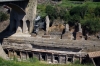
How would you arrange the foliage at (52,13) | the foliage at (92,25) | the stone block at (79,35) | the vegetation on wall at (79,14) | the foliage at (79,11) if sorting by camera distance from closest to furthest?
the stone block at (79,35) → the foliage at (92,25) → the vegetation on wall at (79,14) → the foliage at (79,11) → the foliage at (52,13)

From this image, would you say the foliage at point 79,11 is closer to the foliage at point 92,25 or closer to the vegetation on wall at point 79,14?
the vegetation on wall at point 79,14

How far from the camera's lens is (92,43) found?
86.3 feet

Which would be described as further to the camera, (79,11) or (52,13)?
(52,13)

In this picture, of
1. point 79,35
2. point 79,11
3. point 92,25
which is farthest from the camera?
point 79,11

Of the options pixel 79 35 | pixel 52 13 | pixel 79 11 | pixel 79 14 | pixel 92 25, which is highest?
pixel 79 11

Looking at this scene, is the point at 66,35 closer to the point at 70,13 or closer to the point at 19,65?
the point at 70,13

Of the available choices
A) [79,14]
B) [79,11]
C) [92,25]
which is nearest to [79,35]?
[92,25]

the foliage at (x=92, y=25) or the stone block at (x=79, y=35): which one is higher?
the foliage at (x=92, y=25)

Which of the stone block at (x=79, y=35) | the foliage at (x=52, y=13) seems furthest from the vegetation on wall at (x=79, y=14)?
the stone block at (x=79, y=35)

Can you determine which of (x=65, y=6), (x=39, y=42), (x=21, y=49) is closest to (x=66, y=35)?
(x=39, y=42)

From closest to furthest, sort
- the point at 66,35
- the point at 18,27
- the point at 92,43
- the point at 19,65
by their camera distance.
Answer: the point at 19,65, the point at 92,43, the point at 66,35, the point at 18,27

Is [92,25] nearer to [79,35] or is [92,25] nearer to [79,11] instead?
[79,35]

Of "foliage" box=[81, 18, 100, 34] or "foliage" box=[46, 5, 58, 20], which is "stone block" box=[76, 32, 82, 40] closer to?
"foliage" box=[81, 18, 100, 34]

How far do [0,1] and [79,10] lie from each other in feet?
33.7
